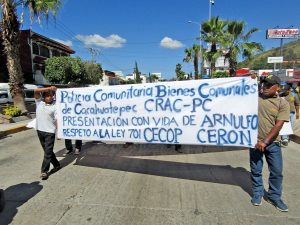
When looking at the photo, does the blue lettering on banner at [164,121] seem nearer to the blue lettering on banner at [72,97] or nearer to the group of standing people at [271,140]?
the group of standing people at [271,140]

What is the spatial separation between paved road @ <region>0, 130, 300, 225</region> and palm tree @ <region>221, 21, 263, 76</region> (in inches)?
576

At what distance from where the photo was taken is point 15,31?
14.3 meters

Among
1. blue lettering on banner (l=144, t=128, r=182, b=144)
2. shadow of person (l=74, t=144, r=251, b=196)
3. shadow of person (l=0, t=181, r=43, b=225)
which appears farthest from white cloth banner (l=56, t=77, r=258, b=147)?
shadow of person (l=0, t=181, r=43, b=225)

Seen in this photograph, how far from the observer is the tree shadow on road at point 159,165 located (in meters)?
5.28

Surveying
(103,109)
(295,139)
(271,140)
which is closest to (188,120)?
(271,140)

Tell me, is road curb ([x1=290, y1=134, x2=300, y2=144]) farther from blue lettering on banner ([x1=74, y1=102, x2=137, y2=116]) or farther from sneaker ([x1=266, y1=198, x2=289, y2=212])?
blue lettering on banner ([x1=74, y1=102, x2=137, y2=116])

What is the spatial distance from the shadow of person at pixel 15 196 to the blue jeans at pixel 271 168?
3250 mm

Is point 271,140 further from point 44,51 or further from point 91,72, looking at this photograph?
point 91,72

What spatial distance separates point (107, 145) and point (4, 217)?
4.41 metres

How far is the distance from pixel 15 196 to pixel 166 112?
8.70 ft

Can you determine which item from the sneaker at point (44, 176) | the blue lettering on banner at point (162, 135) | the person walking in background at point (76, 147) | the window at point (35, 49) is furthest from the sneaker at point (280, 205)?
the window at point (35, 49)

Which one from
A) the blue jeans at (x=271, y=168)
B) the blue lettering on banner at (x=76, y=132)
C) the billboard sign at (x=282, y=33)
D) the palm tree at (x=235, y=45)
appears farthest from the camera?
the billboard sign at (x=282, y=33)

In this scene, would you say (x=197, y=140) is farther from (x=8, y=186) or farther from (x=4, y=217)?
(x=8, y=186)

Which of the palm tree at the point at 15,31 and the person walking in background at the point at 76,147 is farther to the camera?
the palm tree at the point at 15,31
